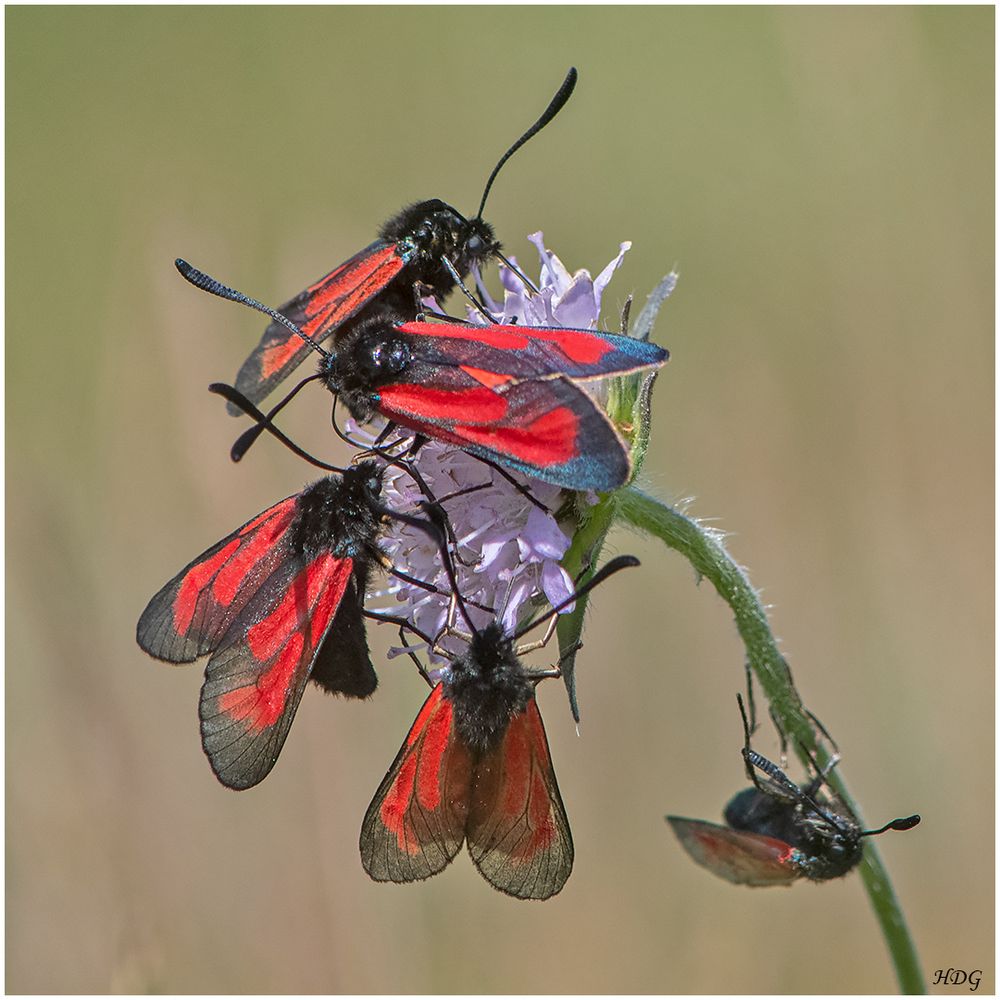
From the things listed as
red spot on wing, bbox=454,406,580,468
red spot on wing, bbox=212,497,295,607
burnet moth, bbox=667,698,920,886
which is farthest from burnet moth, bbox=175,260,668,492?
burnet moth, bbox=667,698,920,886

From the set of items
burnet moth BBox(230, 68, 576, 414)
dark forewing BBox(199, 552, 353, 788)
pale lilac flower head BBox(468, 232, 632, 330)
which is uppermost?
burnet moth BBox(230, 68, 576, 414)

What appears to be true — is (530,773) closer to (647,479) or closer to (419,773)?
(419,773)

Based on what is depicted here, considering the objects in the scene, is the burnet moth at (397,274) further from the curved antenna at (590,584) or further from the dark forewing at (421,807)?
the dark forewing at (421,807)

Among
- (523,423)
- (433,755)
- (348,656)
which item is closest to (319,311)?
(348,656)

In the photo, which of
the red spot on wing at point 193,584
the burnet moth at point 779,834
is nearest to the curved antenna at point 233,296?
the red spot on wing at point 193,584

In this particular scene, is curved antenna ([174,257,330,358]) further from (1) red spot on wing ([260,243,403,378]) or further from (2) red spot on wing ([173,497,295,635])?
(2) red spot on wing ([173,497,295,635])

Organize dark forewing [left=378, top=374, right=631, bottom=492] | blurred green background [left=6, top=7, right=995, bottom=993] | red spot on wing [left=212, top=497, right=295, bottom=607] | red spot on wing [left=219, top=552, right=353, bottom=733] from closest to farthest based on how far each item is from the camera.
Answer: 1. dark forewing [left=378, top=374, right=631, bottom=492]
2. red spot on wing [left=219, top=552, right=353, bottom=733]
3. red spot on wing [left=212, top=497, right=295, bottom=607]
4. blurred green background [left=6, top=7, right=995, bottom=993]
